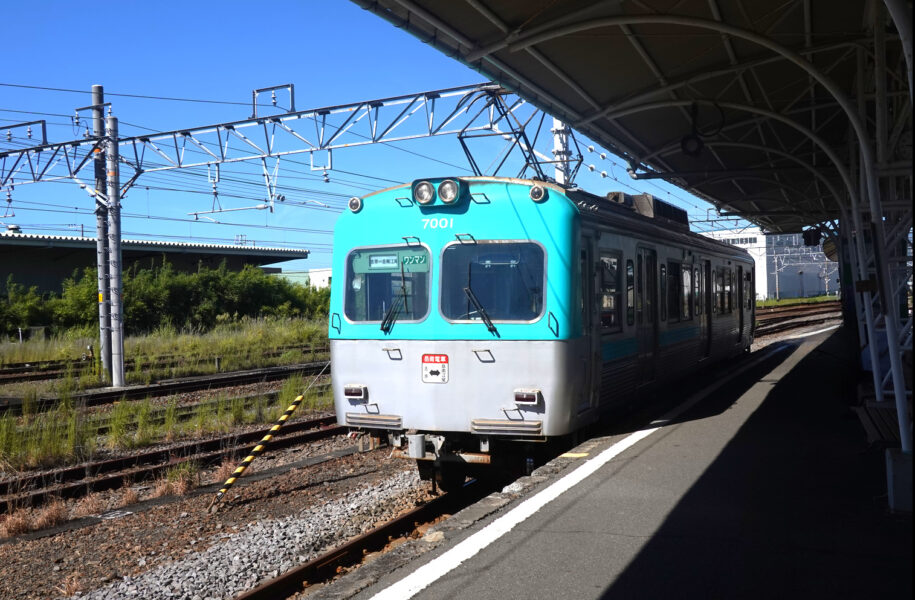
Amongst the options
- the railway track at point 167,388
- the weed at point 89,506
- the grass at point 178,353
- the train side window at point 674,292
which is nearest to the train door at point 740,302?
the train side window at point 674,292

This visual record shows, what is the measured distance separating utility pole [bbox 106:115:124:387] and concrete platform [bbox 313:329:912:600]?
13.4m

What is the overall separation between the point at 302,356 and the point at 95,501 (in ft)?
54.9

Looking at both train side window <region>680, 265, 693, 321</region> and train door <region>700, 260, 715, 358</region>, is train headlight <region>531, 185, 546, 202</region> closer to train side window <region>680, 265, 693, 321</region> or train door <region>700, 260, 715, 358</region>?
train side window <region>680, 265, 693, 321</region>

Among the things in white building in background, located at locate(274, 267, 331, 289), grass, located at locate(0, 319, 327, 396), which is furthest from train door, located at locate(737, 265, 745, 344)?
white building in background, located at locate(274, 267, 331, 289)

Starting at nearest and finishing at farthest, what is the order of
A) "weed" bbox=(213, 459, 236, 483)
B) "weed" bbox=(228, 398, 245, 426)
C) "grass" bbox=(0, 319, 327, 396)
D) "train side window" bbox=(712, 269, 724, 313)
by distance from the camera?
"weed" bbox=(213, 459, 236, 483) → "weed" bbox=(228, 398, 245, 426) → "train side window" bbox=(712, 269, 724, 313) → "grass" bbox=(0, 319, 327, 396)

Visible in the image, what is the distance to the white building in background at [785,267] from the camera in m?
71.4

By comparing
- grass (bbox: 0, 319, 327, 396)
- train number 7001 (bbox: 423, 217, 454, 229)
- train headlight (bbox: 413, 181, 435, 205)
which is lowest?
grass (bbox: 0, 319, 327, 396)

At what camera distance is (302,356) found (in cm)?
2552

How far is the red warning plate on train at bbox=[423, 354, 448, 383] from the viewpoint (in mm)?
7953

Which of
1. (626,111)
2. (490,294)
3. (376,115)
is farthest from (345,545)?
(376,115)

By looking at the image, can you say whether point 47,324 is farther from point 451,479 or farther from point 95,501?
point 451,479

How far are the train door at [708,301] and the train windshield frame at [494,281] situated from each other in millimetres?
6879

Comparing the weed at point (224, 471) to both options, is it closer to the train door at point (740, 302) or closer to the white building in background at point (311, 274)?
the train door at point (740, 302)

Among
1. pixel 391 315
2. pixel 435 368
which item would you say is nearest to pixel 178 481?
pixel 391 315
